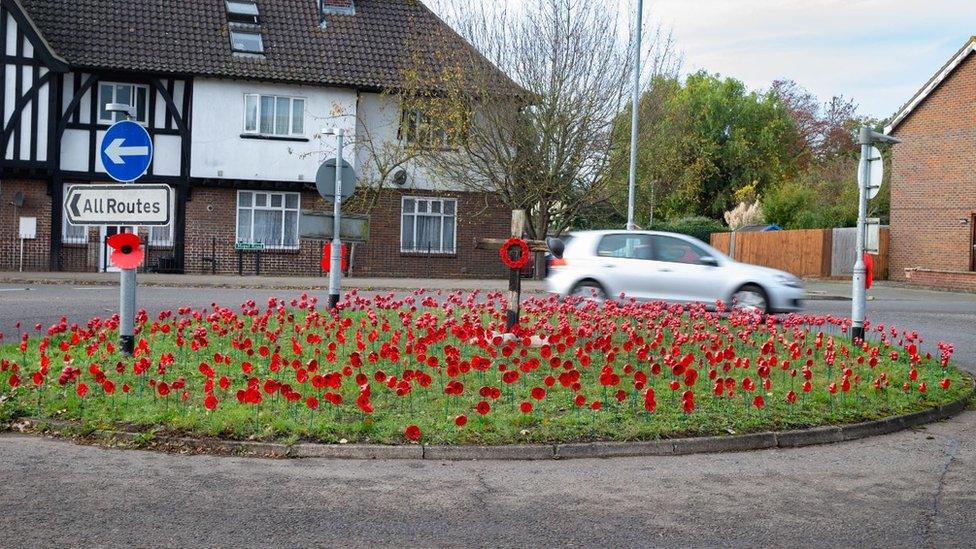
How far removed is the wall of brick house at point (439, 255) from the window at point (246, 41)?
6.06 metres

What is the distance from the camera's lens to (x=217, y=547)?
17.2 feet

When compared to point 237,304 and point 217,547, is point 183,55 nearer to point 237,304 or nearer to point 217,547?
point 237,304

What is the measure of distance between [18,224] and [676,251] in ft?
69.3

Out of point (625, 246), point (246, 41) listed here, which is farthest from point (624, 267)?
point (246, 41)

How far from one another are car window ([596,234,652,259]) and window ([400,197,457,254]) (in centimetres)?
1648

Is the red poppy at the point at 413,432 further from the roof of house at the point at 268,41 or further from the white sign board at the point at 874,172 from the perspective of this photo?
the roof of house at the point at 268,41

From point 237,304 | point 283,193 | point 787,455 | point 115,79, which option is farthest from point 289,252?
point 787,455

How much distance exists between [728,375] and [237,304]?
11634mm

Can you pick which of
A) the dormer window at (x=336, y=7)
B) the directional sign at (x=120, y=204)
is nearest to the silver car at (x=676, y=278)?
the directional sign at (x=120, y=204)

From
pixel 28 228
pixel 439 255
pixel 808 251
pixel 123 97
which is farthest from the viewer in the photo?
pixel 808 251

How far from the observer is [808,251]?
3994 centimetres

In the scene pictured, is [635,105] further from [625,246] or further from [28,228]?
[28,228]

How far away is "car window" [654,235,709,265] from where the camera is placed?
719 inches

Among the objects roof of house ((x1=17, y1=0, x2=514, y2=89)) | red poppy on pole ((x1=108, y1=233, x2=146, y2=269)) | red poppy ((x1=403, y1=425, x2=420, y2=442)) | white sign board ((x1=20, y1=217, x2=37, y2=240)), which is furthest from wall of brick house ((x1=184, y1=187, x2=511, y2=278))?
red poppy ((x1=403, y1=425, x2=420, y2=442))
